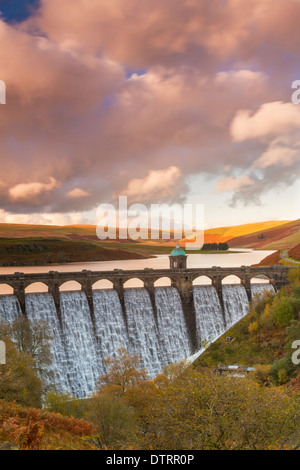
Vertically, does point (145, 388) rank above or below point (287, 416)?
below

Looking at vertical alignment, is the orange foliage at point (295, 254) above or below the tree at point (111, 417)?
above

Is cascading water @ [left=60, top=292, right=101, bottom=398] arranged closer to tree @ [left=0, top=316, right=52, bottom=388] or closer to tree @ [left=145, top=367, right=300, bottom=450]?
tree @ [left=0, top=316, right=52, bottom=388]

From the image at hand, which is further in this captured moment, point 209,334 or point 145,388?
point 209,334

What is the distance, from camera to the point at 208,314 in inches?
2731

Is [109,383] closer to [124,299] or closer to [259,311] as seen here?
[124,299]

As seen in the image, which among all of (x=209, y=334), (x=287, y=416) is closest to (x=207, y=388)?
(x=287, y=416)

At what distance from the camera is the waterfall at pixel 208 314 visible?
221ft

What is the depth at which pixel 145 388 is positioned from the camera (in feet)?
121

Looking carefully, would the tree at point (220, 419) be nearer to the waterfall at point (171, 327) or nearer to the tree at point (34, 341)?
the tree at point (34, 341)

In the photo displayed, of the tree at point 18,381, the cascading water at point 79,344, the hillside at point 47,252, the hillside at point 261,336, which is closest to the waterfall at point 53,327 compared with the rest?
the cascading water at point 79,344

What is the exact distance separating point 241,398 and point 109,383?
24.1m

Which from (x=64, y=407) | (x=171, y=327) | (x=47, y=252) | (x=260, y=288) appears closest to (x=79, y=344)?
(x=171, y=327)

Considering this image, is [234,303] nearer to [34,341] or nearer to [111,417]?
[34,341]

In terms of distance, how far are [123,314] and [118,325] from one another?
220 centimetres
